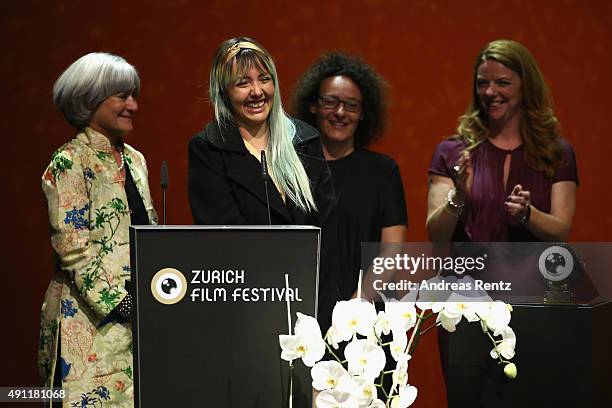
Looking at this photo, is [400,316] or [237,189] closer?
[400,316]

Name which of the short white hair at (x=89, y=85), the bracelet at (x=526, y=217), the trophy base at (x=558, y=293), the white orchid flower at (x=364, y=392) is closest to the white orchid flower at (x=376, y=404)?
the white orchid flower at (x=364, y=392)

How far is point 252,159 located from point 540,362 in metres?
0.95

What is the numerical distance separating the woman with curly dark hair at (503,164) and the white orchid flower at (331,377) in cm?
149

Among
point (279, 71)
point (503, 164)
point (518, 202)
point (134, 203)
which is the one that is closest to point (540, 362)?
point (518, 202)

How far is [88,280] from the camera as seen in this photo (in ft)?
8.59

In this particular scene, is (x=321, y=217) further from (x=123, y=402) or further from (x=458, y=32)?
(x=458, y=32)

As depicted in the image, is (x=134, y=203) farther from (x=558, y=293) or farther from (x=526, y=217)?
(x=558, y=293)

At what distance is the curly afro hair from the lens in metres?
3.15

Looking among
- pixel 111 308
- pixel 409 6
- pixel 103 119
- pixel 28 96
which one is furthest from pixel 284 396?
pixel 409 6

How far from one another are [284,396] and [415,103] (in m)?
2.63

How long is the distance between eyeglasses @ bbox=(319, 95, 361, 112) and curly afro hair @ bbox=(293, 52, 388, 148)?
0.05 meters

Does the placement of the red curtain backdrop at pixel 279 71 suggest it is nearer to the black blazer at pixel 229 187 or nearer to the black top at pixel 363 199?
the black top at pixel 363 199

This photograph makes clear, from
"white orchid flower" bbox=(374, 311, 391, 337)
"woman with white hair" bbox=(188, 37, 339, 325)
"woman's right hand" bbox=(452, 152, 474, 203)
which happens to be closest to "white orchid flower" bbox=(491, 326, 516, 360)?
"white orchid flower" bbox=(374, 311, 391, 337)

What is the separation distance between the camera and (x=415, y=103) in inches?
161
